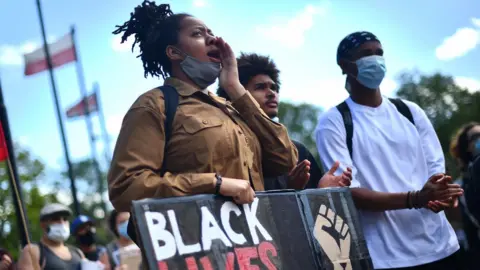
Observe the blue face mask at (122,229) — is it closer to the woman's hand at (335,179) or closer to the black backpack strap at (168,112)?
the woman's hand at (335,179)

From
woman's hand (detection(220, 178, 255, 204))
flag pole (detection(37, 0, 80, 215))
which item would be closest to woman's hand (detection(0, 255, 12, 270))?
woman's hand (detection(220, 178, 255, 204))

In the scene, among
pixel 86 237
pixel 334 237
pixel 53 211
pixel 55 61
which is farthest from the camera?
pixel 55 61

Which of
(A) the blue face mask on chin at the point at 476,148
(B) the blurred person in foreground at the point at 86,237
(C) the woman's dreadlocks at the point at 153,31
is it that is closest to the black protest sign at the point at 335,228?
(C) the woman's dreadlocks at the point at 153,31

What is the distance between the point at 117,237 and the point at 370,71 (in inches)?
206

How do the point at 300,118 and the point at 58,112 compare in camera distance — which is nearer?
the point at 58,112

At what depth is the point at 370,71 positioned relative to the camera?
185 inches

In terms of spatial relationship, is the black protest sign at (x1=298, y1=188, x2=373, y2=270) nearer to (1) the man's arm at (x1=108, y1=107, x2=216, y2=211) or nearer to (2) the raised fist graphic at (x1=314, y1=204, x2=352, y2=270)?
(2) the raised fist graphic at (x1=314, y1=204, x2=352, y2=270)

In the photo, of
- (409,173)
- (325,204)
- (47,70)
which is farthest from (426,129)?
(47,70)

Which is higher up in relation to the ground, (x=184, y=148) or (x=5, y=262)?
(x=184, y=148)

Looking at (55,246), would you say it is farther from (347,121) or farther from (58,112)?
(58,112)

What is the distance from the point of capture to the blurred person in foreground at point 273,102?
4.11 metres

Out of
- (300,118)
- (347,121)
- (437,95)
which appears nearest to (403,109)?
(347,121)

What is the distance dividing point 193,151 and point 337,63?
6.17 feet

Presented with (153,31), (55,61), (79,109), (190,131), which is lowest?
(190,131)
